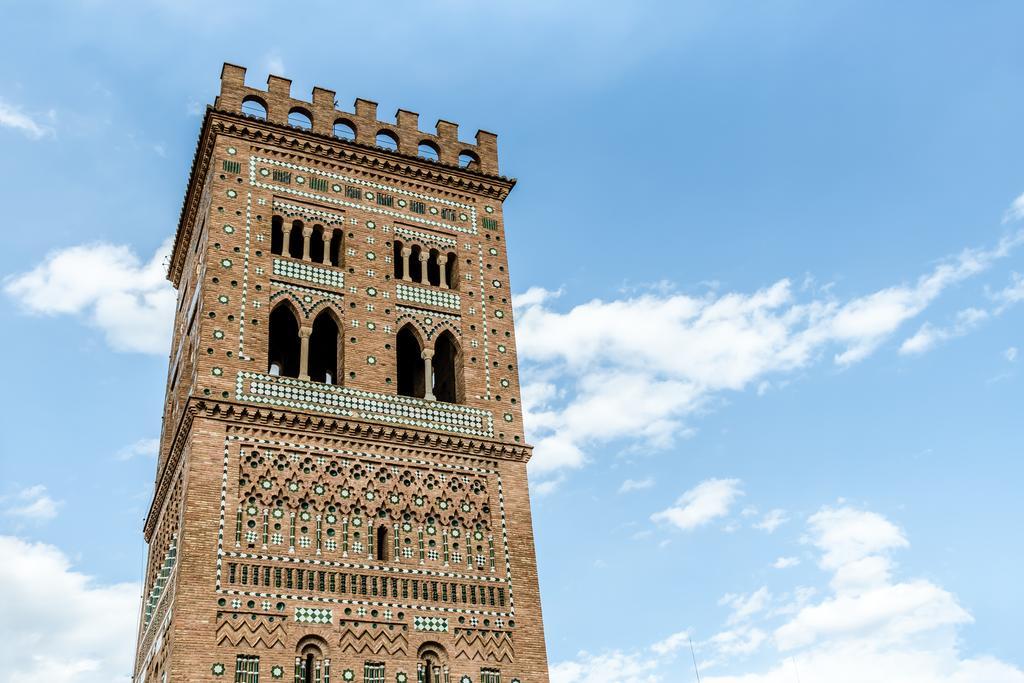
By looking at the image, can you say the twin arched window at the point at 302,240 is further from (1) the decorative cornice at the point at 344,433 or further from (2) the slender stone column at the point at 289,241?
(1) the decorative cornice at the point at 344,433

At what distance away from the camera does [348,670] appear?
53.2 ft

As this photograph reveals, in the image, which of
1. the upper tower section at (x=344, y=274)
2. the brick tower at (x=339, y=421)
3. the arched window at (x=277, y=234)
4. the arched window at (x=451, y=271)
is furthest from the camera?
the arched window at (x=451, y=271)

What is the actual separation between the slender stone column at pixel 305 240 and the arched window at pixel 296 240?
7.2 inches

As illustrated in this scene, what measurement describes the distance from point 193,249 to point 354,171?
379cm

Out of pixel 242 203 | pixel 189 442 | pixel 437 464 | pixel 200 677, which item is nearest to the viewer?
pixel 200 677

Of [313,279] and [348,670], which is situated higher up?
[313,279]

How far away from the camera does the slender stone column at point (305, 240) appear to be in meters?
20.3

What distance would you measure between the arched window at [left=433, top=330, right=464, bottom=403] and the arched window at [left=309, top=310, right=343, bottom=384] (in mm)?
1970

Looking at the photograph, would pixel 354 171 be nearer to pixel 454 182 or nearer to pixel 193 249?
pixel 454 182

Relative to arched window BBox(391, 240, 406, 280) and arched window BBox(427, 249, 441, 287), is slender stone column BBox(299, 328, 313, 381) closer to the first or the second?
arched window BBox(391, 240, 406, 280)

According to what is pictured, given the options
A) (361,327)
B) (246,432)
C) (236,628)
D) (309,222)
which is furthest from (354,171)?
(236,628)

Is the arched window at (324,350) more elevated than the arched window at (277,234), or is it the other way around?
the arched window at (277,234)

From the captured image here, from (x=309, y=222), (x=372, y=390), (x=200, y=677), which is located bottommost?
(x=200, y=677)


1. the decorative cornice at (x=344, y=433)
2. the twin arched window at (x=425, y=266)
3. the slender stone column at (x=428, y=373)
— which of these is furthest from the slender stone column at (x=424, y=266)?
the decorative cornice at (x=344, y=433)
